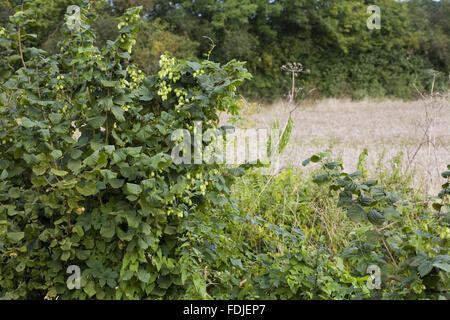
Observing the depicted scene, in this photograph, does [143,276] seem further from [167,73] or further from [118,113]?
[167,73]

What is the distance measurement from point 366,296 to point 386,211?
1.39 feet

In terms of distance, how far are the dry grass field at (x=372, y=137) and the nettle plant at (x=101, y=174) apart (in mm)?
1707

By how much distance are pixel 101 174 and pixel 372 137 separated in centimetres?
692

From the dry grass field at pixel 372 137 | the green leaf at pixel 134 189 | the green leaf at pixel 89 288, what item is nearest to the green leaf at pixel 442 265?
the green leaf at pixel 134 189

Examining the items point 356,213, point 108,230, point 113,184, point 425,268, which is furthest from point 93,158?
point 425,268

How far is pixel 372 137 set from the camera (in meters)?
8.12

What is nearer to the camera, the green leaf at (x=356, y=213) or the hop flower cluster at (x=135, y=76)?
the green leaf at (x=356, y=213)

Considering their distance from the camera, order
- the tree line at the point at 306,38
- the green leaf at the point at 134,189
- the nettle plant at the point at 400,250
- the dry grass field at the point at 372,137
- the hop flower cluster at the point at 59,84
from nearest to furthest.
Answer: the nettle plant at the point at 400,250
the green leaf at the point at 134,189
the hop flower cluster at the point at 59,84
the dry grass field at the point at 372,137
the tree line at the point at 306,38

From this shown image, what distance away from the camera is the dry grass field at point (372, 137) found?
14.8ft

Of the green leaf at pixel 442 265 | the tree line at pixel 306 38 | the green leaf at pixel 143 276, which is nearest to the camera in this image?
the green leaf at pixel 442 265

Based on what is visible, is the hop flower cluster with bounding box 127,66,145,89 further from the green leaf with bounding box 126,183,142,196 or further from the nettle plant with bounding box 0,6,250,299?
the green leaf with bounding box 126,183,142,196

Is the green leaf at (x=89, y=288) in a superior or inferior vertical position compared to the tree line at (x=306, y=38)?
superior

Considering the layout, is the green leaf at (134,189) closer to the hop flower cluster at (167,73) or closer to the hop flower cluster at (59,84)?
the hop flower cluster at (167,73)
